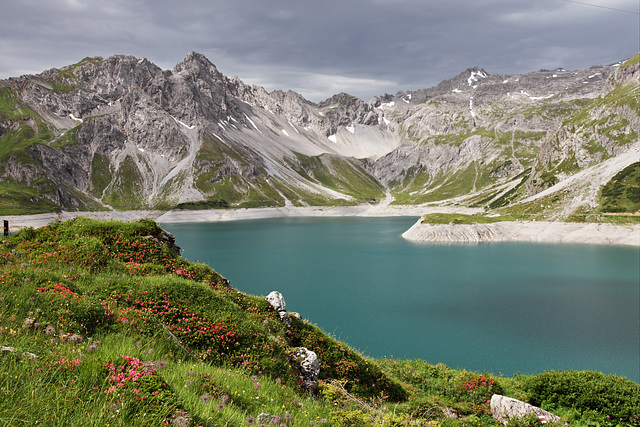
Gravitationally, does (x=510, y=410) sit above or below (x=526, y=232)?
above

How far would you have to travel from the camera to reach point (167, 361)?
716cm

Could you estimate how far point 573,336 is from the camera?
114 ft

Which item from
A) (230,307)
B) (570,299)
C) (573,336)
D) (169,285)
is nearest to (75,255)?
(169,285)

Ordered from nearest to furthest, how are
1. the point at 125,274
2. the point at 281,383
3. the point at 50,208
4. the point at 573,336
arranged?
the point at 281,383 < the point at 125,274 < the point at 573,336 < the point at 50,208

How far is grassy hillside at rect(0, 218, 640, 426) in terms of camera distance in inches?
184

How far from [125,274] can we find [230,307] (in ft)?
14.1

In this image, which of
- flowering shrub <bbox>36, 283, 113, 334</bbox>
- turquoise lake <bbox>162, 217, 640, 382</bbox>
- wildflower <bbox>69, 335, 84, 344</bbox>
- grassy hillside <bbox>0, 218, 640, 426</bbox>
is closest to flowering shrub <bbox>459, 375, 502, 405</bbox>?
grassy hillside <bbox>0, 218, 640, 426</bbox>

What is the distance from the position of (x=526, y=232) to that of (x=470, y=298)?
2770 inches

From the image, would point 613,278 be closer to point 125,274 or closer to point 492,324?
point 492,324

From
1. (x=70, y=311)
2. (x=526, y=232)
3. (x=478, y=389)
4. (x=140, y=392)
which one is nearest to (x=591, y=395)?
(x=478, y=389)

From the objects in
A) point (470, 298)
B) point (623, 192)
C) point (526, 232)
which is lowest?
point (470, 298)

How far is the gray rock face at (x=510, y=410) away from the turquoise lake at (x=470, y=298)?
16.8 metres

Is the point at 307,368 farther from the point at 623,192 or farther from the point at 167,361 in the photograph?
the point at 623,192

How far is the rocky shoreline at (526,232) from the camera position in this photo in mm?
96575
